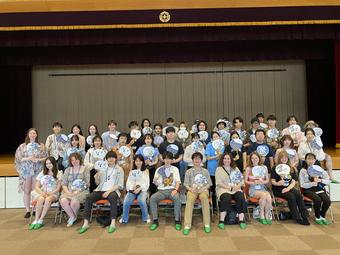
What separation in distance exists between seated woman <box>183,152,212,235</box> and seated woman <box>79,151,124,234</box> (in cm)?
100

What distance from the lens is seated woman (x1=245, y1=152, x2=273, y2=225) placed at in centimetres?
480

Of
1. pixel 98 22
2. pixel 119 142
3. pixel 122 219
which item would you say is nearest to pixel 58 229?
pixel 122 219

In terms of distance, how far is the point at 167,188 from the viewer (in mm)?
4910

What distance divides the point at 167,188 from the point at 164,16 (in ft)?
14.2

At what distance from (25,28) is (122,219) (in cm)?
521

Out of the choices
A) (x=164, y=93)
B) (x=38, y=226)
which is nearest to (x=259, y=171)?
(x=38, y=226)

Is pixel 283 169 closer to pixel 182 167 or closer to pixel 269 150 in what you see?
pixel 269 150

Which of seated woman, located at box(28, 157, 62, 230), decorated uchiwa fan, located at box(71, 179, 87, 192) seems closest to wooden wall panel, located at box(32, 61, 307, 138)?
seated woman, located at box(28, 157, 62, 230)

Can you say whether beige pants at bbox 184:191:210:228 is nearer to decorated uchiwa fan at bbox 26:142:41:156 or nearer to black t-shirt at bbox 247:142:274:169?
black t-shirt at bbox 247:142:274:169

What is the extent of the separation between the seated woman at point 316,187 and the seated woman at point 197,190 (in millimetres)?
1435

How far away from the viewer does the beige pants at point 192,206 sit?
4.55 m

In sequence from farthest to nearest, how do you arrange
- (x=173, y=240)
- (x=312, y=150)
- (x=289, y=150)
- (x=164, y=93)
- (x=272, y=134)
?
(x=164, y=93)
(x=272, y=134)
(x=312, y=150)
(x=289, y=150)
(x=173, y=240)

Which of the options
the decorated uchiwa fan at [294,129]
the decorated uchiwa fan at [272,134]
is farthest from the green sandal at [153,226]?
the decorated uchiwa fan at [294,129]

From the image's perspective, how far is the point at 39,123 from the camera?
1117 centimetres
